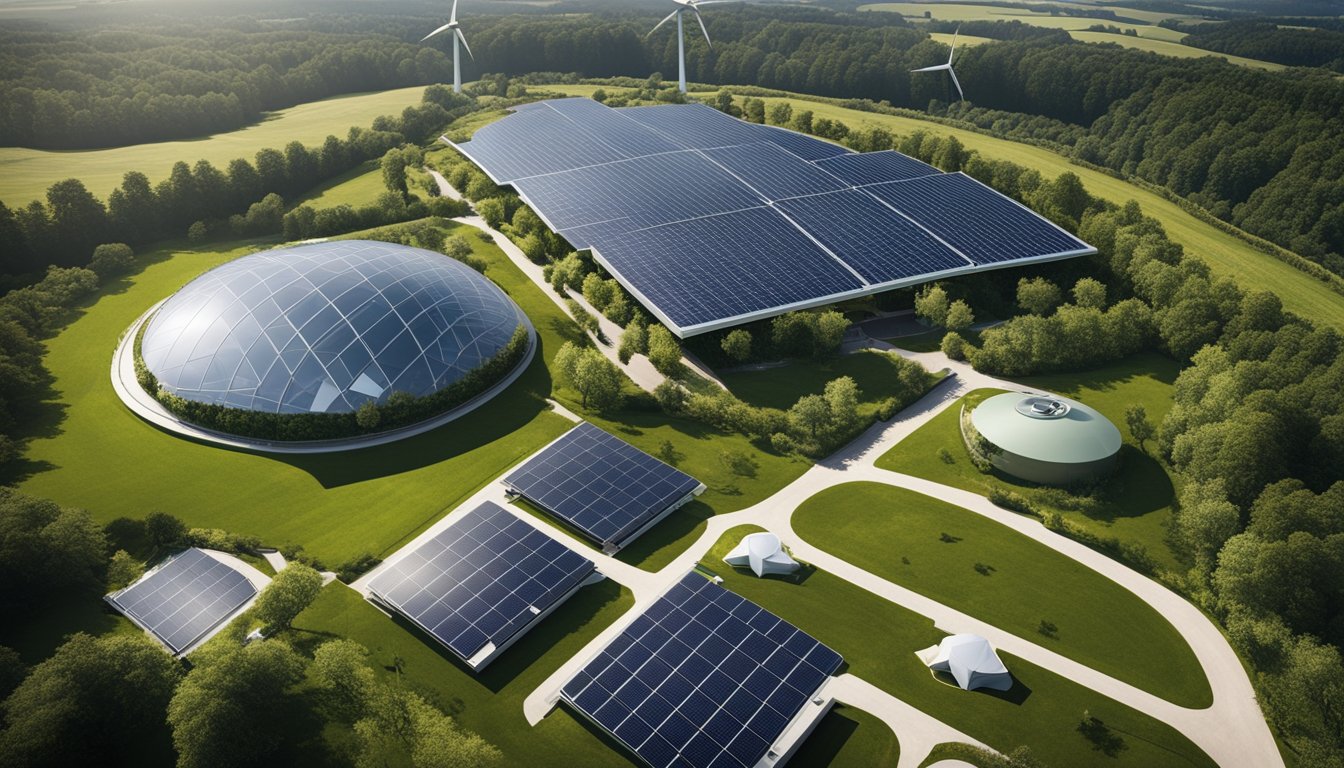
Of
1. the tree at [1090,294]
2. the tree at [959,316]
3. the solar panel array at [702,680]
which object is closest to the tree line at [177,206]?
the tree at [959,316]

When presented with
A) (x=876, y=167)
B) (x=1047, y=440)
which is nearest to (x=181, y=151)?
(x=876, y=167)

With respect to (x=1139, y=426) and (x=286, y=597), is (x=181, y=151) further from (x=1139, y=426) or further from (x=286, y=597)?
(x=1139, y=426)

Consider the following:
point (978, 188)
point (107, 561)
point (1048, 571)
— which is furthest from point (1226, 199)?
point (107, 561)

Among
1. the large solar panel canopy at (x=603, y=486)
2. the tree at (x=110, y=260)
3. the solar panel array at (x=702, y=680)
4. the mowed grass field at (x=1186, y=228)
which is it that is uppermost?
the mowed grass field at (x=1186, y=228)

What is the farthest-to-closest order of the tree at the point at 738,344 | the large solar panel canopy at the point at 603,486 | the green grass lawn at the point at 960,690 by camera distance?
the tree at the point at 738,344 → the large solar panel canopy at the point at 603,486 → the green grass lawn at the point at 960,690

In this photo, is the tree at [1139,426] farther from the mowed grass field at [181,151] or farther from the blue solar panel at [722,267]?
the mowed grass field at [181,151]
